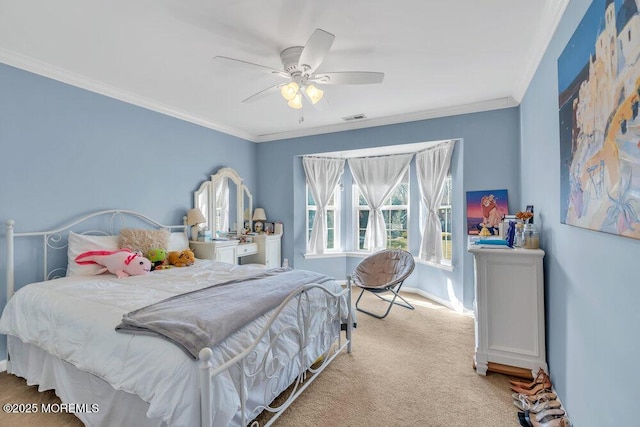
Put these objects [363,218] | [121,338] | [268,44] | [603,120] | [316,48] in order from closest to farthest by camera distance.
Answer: [603,120]
[121,338]
[316,48]
[268,44]
[363,218]

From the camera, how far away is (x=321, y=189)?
16.3ft

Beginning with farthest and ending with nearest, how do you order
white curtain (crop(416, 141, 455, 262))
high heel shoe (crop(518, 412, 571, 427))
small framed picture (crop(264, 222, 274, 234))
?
small framed picture (crop(264, 222, 274, 234)) → white curtain (crop(416, 141, 455, 262)) → high heel shoe (crop(518, 412, 571, 427))

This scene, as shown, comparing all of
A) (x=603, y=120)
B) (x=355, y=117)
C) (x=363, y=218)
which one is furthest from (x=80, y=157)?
(x=363, y=218)

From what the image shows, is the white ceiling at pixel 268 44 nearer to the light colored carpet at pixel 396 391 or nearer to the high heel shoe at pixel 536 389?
the high heel shoe at pixel 536 389

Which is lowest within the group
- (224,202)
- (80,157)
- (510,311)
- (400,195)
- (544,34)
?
(510,311)

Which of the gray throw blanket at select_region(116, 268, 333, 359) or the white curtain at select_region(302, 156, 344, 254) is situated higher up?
the white curtain at select_region(302, 156, 344, 254)

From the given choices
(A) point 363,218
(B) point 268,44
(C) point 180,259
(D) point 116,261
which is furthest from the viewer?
(A) point 363,218

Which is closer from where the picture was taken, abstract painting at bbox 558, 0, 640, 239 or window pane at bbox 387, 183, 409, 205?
abstract painting at bbox 558, 0, 640, 239

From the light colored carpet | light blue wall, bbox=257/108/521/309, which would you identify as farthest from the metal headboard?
light blue wall, bbox=257/108/521/309

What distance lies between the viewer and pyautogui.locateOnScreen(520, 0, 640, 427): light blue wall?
1.07m

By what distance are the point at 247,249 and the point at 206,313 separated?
282 cm

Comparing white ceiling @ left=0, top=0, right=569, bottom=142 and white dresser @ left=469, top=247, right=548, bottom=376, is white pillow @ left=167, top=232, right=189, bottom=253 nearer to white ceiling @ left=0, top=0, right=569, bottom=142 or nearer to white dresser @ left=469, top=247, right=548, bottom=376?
white ceiling @ left=0, top=0, right=569, bottom=142

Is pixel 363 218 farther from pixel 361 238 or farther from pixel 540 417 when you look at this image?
pixel 540 417

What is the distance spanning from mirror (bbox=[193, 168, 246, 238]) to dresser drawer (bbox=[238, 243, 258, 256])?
0.35m
